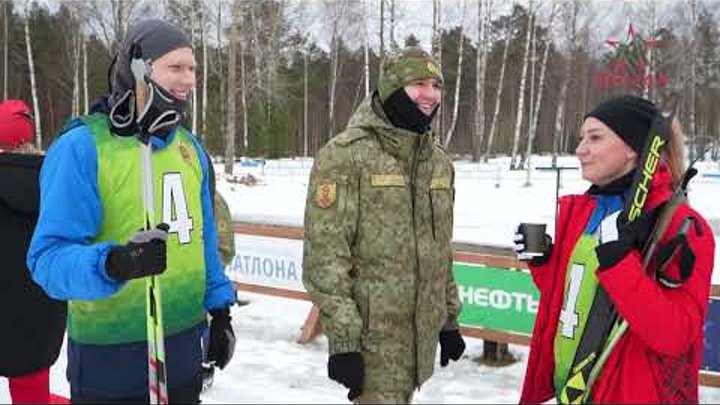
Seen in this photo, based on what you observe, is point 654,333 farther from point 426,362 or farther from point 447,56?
point 447,56

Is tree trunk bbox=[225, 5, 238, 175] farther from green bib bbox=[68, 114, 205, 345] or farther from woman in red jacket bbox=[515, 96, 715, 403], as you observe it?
woman in red jacket bbox=[515, 96, 715, 403]

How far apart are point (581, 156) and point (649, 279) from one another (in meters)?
0.54

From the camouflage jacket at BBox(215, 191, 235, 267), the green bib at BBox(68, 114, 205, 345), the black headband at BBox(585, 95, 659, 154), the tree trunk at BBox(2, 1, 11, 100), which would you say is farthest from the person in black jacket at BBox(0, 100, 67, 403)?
the tree trunk at BBox(2, 1, 11, 100)

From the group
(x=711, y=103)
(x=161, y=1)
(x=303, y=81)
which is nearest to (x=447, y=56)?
(x=303, y=81)

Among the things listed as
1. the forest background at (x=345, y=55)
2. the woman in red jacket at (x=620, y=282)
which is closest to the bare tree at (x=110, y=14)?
the forest background at (x=345, y=55)

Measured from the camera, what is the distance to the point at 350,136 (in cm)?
263

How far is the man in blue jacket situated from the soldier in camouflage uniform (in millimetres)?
461

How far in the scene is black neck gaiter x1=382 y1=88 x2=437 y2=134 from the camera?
104 inches

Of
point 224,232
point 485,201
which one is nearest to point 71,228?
point 224,232

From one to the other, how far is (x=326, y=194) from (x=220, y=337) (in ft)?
2.20

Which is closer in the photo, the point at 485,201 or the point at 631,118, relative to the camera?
the point at 631,118

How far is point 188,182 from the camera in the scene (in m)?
2.33

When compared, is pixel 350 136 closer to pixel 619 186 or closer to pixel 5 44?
pixel 619 186

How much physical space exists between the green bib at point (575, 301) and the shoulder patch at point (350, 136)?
0.90 metres
